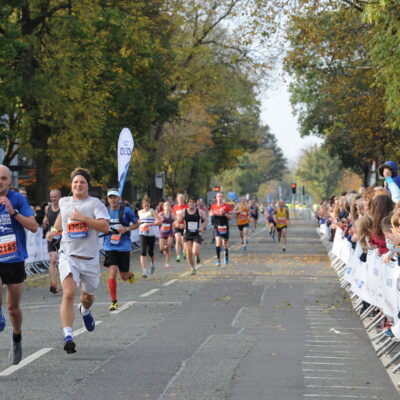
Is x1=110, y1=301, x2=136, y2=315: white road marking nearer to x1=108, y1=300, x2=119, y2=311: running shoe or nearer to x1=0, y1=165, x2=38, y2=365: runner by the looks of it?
x1=108, y1=300, x2=119, y2=311: running shoe

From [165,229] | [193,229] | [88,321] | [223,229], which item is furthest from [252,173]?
[88,321]

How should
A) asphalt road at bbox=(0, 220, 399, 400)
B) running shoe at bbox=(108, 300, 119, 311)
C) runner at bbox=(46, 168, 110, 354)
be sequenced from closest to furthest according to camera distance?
asphalt road at bbox=(0, 220, 399, 400), runner at bbox=(46, 168, 110, 354), running shoe at bbox=(108, 300, 119, 311)

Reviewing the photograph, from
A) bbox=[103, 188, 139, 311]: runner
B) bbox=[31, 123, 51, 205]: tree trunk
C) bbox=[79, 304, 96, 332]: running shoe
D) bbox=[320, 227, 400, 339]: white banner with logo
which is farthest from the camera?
bbox=[31, 123, 51, 205]: tree trunk

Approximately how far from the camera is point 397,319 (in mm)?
8969

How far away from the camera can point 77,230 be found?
9898 mm

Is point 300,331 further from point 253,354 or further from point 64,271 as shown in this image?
point 64,271

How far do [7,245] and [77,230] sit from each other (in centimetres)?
102

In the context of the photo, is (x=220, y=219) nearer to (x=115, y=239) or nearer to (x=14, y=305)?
(x=115, y=239)

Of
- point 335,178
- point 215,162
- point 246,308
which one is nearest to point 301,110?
point 215,162

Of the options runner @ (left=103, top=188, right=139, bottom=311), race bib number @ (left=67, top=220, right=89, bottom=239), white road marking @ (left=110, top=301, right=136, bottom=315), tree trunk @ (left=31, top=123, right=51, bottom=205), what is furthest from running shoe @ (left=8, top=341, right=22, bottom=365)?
tree trunk @ (left=31, top=123, right=51, bottom=205)

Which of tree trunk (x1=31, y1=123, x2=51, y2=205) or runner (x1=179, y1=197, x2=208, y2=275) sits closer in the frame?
runner (x1=179, y1=197, x2=208, y2=275)

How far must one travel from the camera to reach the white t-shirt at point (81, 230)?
9.91 metres

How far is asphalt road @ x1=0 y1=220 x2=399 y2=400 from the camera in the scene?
7816 mm

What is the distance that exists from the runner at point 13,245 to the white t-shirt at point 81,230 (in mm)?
835
